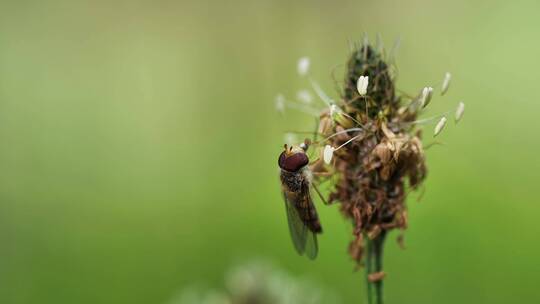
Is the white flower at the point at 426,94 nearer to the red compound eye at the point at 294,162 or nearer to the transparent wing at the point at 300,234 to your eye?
the red compound eye at the point at 294,162

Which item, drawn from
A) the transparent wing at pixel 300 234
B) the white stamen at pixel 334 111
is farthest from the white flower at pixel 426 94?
the transparent wing at pixel 300 234

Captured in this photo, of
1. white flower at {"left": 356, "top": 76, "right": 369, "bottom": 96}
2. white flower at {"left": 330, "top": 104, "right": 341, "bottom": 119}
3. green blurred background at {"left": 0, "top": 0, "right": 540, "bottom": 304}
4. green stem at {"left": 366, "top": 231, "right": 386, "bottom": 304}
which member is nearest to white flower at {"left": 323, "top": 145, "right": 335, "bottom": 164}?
white flower at {"left": 330, "top": 104, "right": 341, "bottom": 119}

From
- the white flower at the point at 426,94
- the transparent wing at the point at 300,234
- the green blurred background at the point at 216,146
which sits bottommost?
the transparent wing at the point at 300,234

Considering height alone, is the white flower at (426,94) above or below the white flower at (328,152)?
above

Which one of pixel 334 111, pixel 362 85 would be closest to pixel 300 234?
pixel 334 111

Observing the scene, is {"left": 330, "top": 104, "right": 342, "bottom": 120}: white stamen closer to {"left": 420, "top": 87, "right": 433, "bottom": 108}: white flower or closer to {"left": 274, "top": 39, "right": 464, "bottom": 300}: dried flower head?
{"left": 274, "top": 39, "right": 464, "bottom": 300}: dried flower head

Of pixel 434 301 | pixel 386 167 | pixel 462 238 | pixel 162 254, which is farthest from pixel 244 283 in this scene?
pixel 162 254
